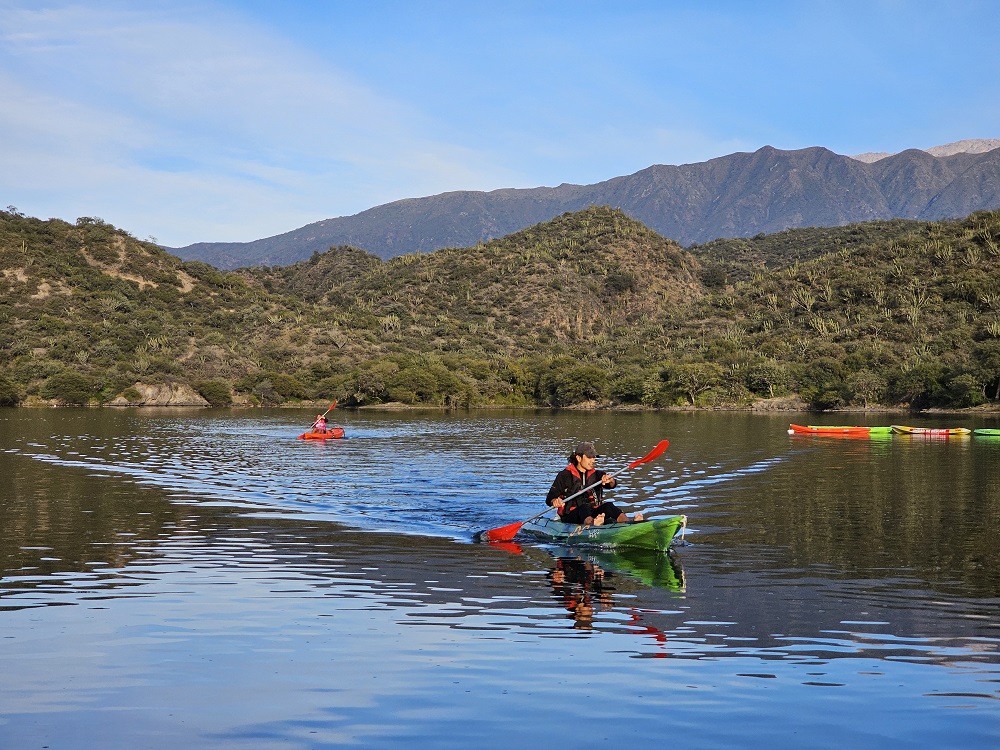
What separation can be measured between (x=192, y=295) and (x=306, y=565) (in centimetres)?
12194

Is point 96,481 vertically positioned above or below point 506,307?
A: below

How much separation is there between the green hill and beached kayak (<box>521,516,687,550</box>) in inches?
2428

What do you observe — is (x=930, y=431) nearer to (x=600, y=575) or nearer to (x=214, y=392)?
A: (x=600, y=575)

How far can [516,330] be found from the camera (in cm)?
13712

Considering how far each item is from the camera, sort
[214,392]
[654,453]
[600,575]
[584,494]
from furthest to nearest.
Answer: [214,392], [654,453], [584,494], [600,575]

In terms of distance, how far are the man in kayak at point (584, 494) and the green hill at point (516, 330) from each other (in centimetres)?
6084

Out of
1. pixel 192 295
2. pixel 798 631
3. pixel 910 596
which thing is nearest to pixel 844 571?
pixel 910 596

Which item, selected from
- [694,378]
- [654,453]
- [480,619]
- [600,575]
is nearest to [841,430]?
[654,453]

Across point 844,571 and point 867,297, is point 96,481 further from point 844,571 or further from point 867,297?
point 867,297

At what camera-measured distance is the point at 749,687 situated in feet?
30.9

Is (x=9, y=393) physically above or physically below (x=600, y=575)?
above

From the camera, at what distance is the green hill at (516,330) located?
87750 mm

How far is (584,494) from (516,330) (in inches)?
4646

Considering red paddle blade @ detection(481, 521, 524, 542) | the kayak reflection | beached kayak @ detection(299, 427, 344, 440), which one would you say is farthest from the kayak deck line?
the kayak reflection
